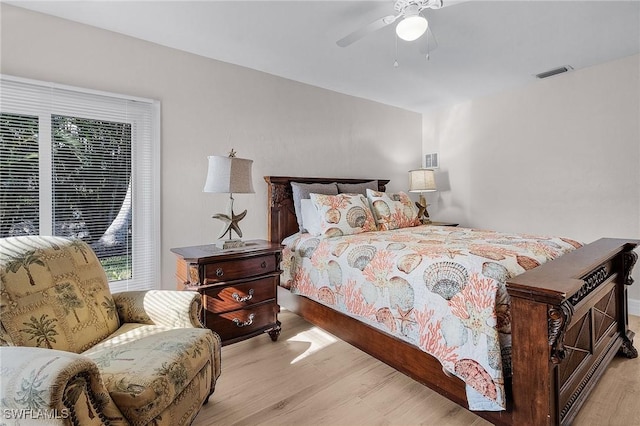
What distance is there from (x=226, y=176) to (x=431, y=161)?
3276 mm

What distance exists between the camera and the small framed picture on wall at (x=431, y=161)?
4.59 meters

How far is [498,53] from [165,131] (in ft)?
9.63

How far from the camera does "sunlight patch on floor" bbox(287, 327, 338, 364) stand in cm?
239

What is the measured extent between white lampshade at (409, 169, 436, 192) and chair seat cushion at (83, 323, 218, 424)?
10.7 feet

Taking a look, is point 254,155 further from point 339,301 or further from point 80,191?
point 339,301

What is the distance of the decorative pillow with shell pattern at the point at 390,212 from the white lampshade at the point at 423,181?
769 millimetres

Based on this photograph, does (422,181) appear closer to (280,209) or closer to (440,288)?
(280,209)

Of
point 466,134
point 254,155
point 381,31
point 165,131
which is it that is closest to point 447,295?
point 381,31

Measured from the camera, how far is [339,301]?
2.40 metres

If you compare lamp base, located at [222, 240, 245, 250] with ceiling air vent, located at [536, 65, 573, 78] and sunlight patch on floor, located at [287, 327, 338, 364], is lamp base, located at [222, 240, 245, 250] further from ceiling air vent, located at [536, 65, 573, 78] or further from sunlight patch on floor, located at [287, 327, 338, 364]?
ceiling air vent, located at [536, 65, 573, 78]

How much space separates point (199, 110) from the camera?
2.81 metres

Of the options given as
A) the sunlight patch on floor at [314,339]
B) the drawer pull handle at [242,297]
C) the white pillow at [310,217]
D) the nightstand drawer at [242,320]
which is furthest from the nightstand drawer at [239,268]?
the sunlight patch on floor at [314,339]

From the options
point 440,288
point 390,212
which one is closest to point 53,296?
point 440,288

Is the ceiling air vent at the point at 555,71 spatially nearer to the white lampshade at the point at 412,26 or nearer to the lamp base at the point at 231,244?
the white lampshade at the point at 412,26
